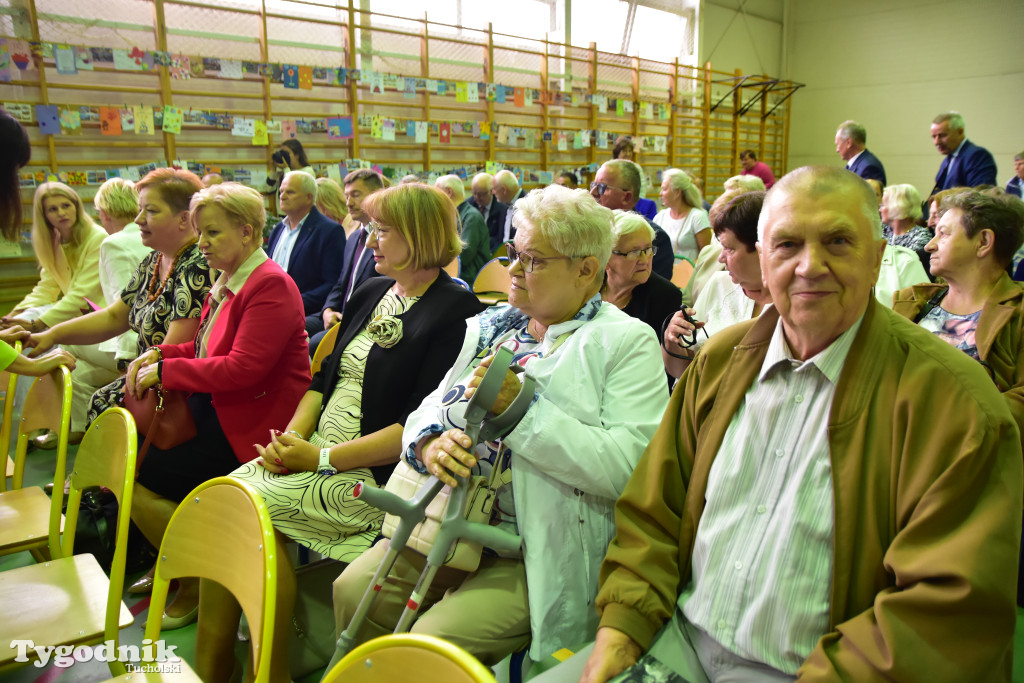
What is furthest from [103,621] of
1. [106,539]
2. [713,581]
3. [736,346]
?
[736,346]

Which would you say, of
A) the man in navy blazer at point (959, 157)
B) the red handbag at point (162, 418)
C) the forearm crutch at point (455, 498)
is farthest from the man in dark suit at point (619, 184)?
the man in navy blazer at point (959, 157)

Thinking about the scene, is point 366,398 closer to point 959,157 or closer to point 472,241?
point 472,241

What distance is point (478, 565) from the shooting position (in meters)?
1.47

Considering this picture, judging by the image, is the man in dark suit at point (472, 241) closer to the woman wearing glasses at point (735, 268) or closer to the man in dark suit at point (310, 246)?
the man in dark suit at point (310, 246)

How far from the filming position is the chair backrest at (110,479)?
145cm

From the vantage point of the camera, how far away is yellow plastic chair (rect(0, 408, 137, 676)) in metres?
1.43

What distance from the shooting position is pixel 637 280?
2361 mm

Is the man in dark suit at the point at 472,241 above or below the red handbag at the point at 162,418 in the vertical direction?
above

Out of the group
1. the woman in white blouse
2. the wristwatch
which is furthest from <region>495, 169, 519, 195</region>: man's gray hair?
the wristwatch

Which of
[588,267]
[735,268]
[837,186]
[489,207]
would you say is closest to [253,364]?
[588,267]

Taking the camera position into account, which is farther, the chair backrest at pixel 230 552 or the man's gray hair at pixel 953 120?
the man's gray hair at pixel 953 120

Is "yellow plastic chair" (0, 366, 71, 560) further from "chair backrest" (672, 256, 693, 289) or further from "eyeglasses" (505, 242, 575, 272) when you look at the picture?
"chair backrest" (672, 256, 693, 289)

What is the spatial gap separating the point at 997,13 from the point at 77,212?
500 inches

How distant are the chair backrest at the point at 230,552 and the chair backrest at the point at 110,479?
175mm
